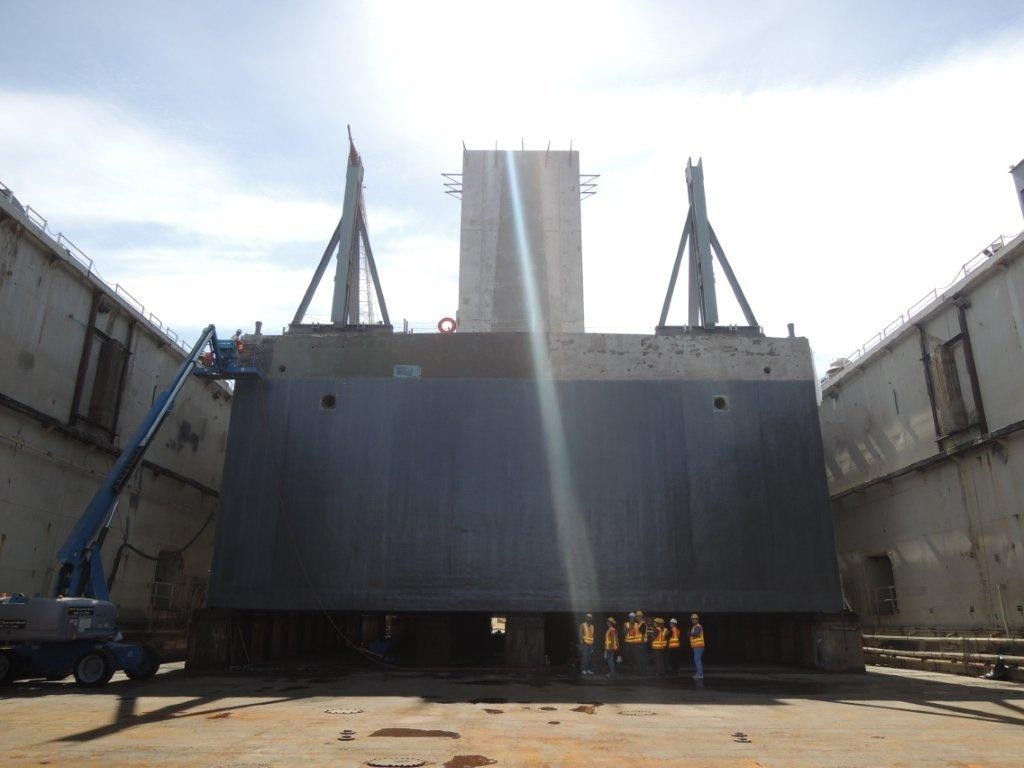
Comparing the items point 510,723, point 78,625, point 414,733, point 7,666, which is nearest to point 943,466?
point 510,723

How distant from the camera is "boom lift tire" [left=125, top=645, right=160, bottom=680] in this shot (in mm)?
15211

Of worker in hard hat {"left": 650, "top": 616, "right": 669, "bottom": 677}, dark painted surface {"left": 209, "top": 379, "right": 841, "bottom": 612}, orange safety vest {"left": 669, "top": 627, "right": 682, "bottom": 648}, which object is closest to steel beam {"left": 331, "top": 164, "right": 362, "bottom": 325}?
dark painted surface {"left": 209, "top": 379, "right": 841, "bottom": 612}

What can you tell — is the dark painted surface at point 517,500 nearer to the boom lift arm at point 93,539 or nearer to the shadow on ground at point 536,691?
the shadow on ground at point 536,691

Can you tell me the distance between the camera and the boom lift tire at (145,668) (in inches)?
599

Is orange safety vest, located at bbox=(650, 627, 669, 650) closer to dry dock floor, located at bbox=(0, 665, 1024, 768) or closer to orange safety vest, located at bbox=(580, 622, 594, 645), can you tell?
dry dock floor, located at bbox=(0, 665, 1024, 768)

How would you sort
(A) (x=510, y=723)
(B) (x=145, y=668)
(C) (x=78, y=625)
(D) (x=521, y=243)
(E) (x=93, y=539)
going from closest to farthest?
(A) (x=510, y=723) < (C) (x=78, y=625) < (B) (x=145, y=668) < (E) (x=93, y=539) < (D) (x=521, y=243)

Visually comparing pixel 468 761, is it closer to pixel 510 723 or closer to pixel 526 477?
pixel 510 723

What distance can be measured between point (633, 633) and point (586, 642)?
132cm

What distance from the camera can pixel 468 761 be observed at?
302 inches

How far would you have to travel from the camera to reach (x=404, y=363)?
21.3 metres

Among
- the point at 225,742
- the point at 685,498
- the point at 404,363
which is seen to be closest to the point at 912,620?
the point at 685,498

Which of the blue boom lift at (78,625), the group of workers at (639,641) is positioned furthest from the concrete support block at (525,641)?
the blue boom lift at (78,625)

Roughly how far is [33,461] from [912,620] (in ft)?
90.0

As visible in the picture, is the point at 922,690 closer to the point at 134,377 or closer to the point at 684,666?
the point at 684,666
